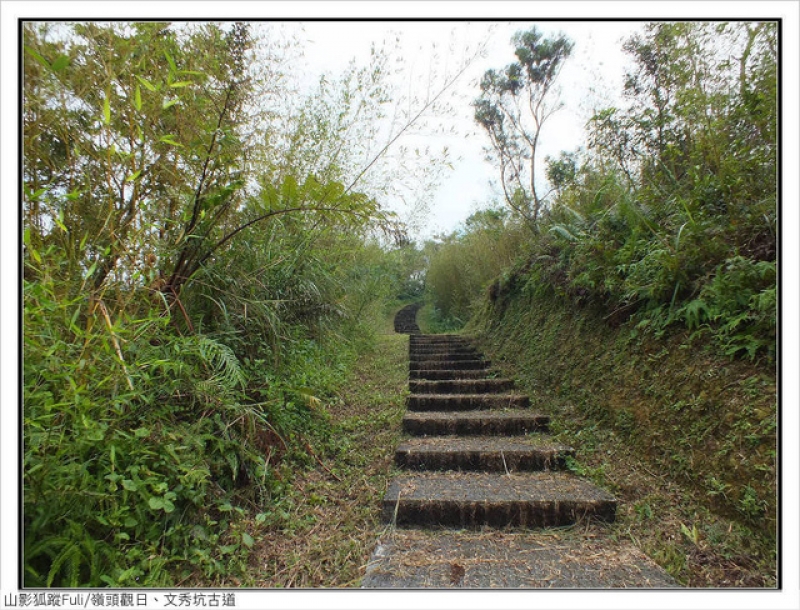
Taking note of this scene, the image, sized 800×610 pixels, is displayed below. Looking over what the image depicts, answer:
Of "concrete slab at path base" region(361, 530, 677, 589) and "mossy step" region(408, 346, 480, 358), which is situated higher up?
"mossy step" region(408, 346, 480, 358)

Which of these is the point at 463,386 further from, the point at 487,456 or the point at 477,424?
the point at 487,456

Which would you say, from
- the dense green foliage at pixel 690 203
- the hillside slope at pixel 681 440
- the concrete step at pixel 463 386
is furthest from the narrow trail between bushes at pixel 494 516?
the dense green foliage at pixel 690 203

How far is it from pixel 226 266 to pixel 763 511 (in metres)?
2.75

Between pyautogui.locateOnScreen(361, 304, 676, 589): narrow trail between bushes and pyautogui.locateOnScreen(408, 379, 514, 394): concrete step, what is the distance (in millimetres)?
674

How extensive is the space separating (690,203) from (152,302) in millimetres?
3154

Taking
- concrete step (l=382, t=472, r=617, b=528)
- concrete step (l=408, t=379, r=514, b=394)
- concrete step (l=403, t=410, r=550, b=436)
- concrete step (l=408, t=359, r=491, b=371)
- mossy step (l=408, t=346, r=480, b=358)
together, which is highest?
mossy step (l=408, t=346, r=480, b=358)

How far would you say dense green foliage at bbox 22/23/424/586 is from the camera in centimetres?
118

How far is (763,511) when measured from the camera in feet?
4.72

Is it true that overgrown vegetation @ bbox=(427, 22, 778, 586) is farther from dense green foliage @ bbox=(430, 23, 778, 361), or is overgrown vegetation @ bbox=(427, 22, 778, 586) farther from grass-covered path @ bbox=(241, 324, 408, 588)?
grass-covered path @ bbox=(241, 324, 408, 588)

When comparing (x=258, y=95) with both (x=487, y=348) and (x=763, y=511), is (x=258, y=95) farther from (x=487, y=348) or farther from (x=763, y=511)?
(x=487, y=348)

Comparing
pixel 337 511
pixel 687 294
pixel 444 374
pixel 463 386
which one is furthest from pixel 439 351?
pixel 337 511

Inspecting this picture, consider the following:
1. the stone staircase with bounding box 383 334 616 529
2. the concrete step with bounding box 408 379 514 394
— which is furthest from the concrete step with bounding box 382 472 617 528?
the concrete step with bounding box 408 379 514 394

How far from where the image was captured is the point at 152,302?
1669mm

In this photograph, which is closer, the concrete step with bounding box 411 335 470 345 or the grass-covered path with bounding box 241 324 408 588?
the grass-covered path with bounding box 241 324 408 588
